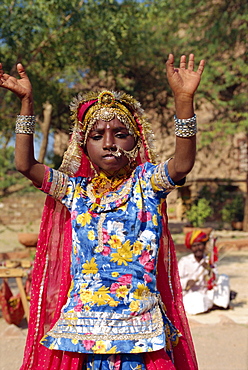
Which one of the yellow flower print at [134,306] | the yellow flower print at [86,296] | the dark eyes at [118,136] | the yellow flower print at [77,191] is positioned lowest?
the yellow flower print at [134,306]

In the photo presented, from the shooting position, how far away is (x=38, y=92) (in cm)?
937

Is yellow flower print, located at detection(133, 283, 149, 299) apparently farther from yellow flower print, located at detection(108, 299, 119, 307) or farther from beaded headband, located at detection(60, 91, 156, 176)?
beaded headband, located at detection(60, 91, 156, 176)

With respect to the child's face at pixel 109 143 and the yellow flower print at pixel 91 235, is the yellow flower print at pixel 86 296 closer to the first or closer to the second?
the yellow flower print at pixel 91 235

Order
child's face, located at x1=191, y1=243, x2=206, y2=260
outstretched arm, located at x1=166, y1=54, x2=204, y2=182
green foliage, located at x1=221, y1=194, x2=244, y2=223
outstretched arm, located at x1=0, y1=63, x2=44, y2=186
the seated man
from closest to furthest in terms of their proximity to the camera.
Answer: outstretched arm, located at x1=166, y1=54, x2=204, y2=182
outstretched arm, located at x1=0, y1=63, x2=44, y2=186
the seated man
child's face, located at x1=191, y1=243, x2=206, y2=260
green foliage, located at x1=221, y1=194, x2=244, y2=223

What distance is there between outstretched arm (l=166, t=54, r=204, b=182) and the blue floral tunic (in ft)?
0.44

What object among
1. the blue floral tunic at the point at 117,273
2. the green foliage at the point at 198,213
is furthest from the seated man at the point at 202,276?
the green foliage at the point at 198,213

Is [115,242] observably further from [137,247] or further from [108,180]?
[108,180]

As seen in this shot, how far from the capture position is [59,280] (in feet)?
7.95

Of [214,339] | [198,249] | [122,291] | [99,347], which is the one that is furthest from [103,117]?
[198,249]

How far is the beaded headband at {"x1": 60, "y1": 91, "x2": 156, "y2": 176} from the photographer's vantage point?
7.43ft

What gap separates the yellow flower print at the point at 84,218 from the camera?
215 centimetres

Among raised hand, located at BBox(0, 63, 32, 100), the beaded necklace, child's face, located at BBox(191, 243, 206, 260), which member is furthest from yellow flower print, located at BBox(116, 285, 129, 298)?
child's face, located at BBox(191, 243, 206, 260)

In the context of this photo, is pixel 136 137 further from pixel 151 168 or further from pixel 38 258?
pixel 38 258

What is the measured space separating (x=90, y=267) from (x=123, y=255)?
17 cm
